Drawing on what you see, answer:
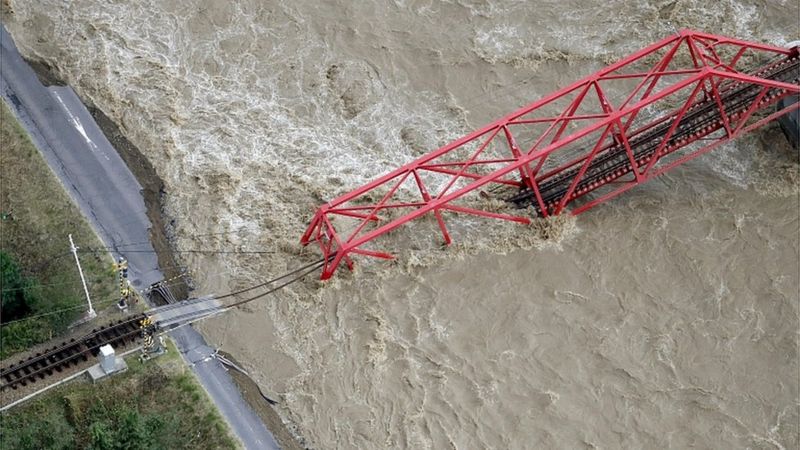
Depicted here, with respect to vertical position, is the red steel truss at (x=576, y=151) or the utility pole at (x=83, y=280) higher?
the utility pole at (x=83, y=280)

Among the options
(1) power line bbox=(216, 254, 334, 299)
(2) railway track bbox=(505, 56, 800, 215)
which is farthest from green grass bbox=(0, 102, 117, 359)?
(2) railway track bbox=(505, 56, 800, 215)

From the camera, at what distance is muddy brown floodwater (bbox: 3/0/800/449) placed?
35.2 metres

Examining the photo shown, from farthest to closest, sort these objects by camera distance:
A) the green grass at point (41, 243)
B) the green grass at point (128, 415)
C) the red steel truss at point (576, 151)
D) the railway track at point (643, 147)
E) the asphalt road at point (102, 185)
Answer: the railway track at point (643, 147), the red steel truss at point (576, 151), the green grass at point (41, 243), the asphalt road at point (102, 185), the green grass at point (128, 415)

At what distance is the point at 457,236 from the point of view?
39.4 meters

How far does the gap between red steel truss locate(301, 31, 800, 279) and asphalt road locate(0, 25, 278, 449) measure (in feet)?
16.8

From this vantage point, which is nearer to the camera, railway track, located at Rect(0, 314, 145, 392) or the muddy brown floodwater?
railway track, located at Rect(0, 314, 145, 392)

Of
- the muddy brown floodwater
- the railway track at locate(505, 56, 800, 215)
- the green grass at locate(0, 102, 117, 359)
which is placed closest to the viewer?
the muddy brown floodwater

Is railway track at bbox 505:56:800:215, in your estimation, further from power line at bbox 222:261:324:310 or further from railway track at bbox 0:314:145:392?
railway track at bbox 0:314:145:392

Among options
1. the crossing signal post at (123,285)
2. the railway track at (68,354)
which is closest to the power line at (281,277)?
the crossing signal post at (123,285)

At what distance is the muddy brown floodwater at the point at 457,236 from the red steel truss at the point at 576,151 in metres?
0.91

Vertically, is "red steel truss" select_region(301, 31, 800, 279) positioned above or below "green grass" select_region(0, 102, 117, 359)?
below

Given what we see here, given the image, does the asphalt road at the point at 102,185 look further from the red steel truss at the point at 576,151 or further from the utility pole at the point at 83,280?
the red steel truss at the point at 576,151

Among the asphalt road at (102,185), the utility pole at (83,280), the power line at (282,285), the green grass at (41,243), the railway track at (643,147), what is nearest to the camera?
the asphalt road at (102,185)

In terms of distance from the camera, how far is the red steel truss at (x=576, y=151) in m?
37.3
